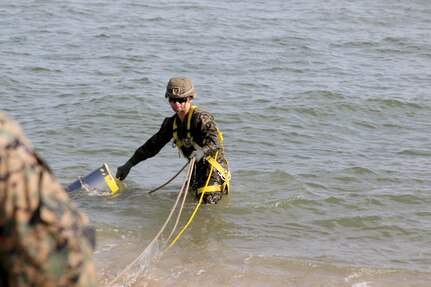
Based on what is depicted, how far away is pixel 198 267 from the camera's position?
6.01 metres

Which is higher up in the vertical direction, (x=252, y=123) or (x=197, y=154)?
(x=197, y=154)

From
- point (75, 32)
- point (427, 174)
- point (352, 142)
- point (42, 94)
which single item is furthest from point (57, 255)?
point (75, 32)

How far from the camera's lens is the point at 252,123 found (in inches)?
429

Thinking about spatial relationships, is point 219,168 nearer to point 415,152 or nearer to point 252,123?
point 415,152

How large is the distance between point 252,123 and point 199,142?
4.02m

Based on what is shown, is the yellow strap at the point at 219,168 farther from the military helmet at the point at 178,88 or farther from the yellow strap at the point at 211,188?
the military helmet at the point at 178,88

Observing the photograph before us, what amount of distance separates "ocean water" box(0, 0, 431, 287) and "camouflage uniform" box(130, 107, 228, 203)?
31 cm

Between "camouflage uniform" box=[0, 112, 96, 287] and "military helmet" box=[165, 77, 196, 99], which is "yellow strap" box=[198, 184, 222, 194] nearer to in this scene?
"military helmet" box=[165, 77, 196, 99]

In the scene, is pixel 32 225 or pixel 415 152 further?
pixel 415 152

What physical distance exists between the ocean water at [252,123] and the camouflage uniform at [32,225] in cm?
333

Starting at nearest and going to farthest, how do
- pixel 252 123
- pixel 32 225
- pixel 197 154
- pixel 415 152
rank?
pixel 32 225 < pixel 197 154 < pixel 415 152 < pixel 252 123

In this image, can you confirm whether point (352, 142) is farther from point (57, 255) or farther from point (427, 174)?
point (57, 255)

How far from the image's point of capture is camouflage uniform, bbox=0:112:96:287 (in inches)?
61.7

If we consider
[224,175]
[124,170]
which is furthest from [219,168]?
[124,170]
